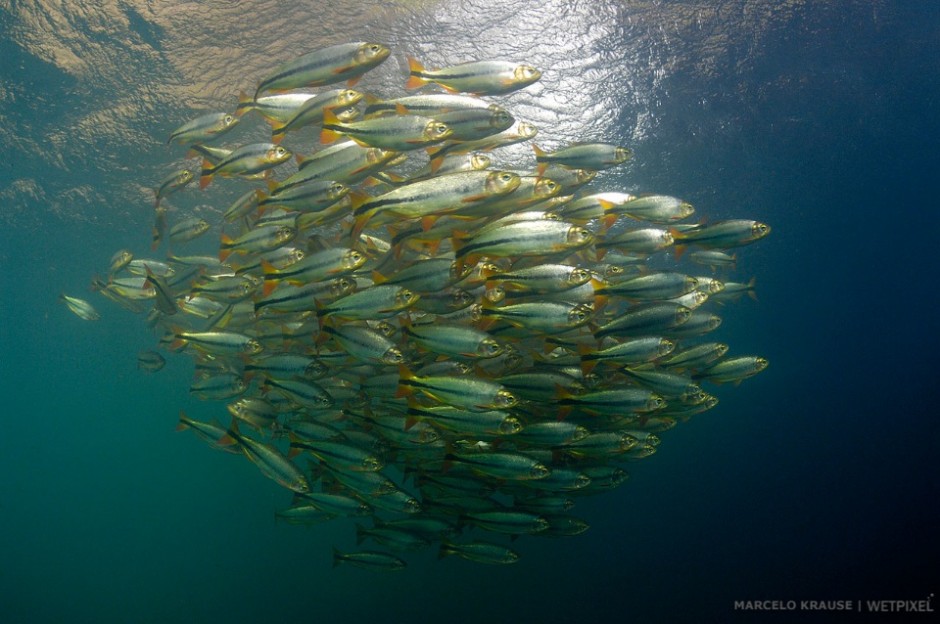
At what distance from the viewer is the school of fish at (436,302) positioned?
3.71 metres

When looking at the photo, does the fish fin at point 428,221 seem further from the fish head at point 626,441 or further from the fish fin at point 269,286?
the fish head at point 626,441

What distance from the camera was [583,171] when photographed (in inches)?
193

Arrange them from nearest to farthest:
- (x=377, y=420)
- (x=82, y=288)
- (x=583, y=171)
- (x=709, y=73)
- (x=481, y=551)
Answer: (x=583, y=171) < (x=377, y=420) < (x=481, y=551) < (x=709, y=73) < (x=82, y=288)

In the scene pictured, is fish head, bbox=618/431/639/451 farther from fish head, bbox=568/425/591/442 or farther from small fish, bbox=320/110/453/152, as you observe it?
small fish, bbox=320/110/453/152

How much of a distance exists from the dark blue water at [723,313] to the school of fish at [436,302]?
530 centimetres

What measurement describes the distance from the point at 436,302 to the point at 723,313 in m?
20.5

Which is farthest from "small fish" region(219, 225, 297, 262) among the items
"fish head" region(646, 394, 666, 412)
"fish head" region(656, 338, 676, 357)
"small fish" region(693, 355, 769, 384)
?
"small fish" region(693, 355, 769, 384)

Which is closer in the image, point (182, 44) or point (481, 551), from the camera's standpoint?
point (481, 551)

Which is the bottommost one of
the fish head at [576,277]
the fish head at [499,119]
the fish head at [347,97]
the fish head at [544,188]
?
the fish head at [576,277]

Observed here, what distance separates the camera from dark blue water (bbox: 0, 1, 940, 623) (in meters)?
9.55

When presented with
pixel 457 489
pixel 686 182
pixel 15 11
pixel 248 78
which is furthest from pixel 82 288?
pixel 686 182

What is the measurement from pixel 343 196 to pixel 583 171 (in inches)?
93.7

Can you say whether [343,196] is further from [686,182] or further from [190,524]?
[190,524]

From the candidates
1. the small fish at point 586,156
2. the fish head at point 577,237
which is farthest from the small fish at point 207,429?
the small fish at point 586,156
